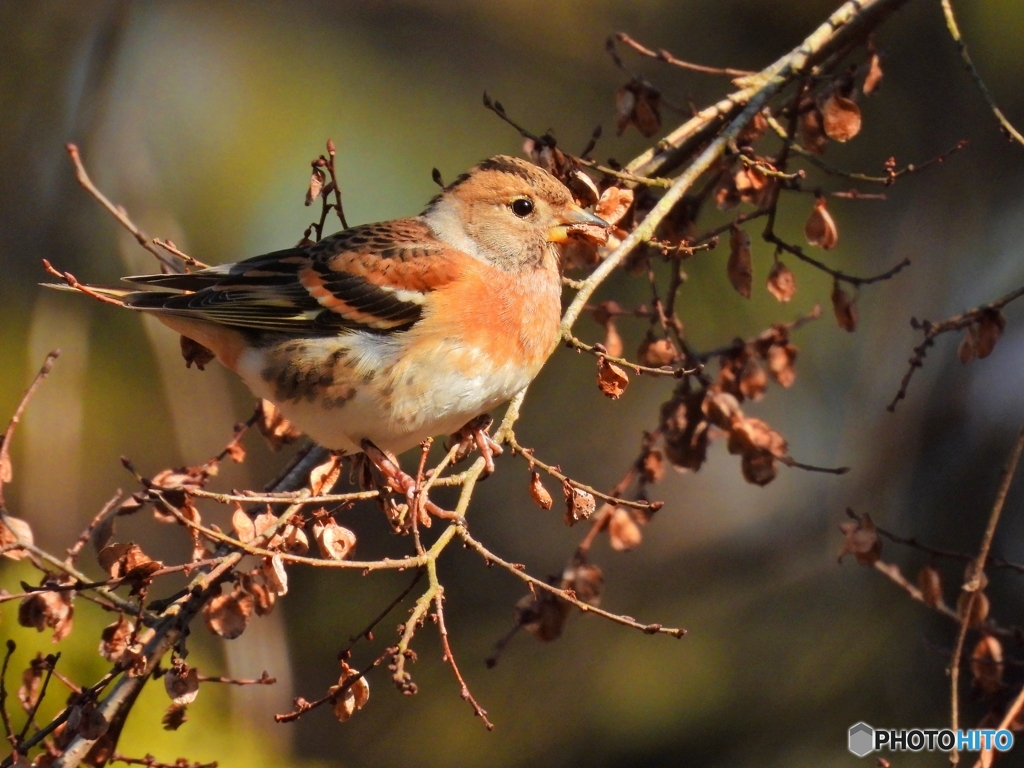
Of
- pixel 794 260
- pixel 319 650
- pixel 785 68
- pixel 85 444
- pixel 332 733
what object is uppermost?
pixel 785 68

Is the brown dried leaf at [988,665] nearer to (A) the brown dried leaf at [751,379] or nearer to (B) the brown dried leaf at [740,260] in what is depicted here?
(A) the brown dried leaf at [751,379]

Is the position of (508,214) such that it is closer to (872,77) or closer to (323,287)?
(323,287)

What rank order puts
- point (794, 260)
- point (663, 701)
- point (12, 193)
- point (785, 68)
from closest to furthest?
point (785, 68) → point (663, 701) → point (794, 260) → point (12, 193)

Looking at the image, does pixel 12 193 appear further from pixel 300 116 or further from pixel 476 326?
pixel 476 326

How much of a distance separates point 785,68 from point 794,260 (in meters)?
3.06

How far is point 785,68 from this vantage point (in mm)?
2814

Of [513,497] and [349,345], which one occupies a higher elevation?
[349,345]

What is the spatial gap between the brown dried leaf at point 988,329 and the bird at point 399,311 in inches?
38.4

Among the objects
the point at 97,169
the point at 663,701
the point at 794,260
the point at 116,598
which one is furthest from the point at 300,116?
the point at 116,598

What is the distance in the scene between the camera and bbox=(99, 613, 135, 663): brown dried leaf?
236cm

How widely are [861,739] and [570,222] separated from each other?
2.91 meters

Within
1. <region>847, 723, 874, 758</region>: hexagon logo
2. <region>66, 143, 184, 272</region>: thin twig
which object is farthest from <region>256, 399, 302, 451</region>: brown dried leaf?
<region>847, 723, 874, 758</region>: hexagon logo

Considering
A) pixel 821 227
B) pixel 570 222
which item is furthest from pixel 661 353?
pixel 821 227

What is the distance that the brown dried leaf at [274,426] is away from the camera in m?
3.03
